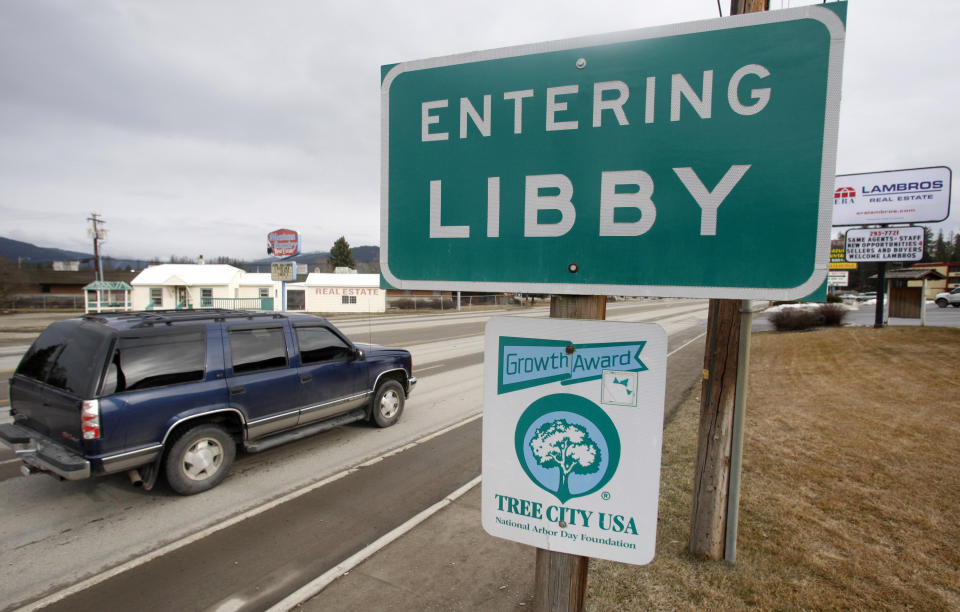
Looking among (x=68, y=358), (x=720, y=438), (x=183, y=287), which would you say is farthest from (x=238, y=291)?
(x=720, y=438)

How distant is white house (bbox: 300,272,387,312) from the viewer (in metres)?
41.3

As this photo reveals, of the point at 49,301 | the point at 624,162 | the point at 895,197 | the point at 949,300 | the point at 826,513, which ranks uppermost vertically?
the point at 895,197

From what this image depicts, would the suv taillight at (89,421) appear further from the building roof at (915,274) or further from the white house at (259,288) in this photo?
the white house at (259,288)

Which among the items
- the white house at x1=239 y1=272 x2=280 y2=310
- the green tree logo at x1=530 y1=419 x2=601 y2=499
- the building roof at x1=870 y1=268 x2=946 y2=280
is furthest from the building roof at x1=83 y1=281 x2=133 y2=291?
the building roof at x1=870 y1=268 x2=946 y2=280

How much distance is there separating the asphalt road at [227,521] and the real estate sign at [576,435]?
3.14m

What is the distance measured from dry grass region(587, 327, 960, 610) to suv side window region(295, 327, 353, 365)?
474cm

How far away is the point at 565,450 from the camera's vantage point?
4.62 feet

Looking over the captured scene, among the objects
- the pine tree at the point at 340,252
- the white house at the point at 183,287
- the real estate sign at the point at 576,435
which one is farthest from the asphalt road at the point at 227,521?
the pine tree at the point at 340,252

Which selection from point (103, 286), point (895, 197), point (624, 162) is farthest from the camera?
point (103, 286)

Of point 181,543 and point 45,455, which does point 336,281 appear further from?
point 181,543

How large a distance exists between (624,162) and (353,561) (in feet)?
13.2

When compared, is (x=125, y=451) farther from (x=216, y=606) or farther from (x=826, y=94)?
(x=826, y=94)

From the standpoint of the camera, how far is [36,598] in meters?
3.54

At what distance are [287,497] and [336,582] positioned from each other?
5.94 ft
